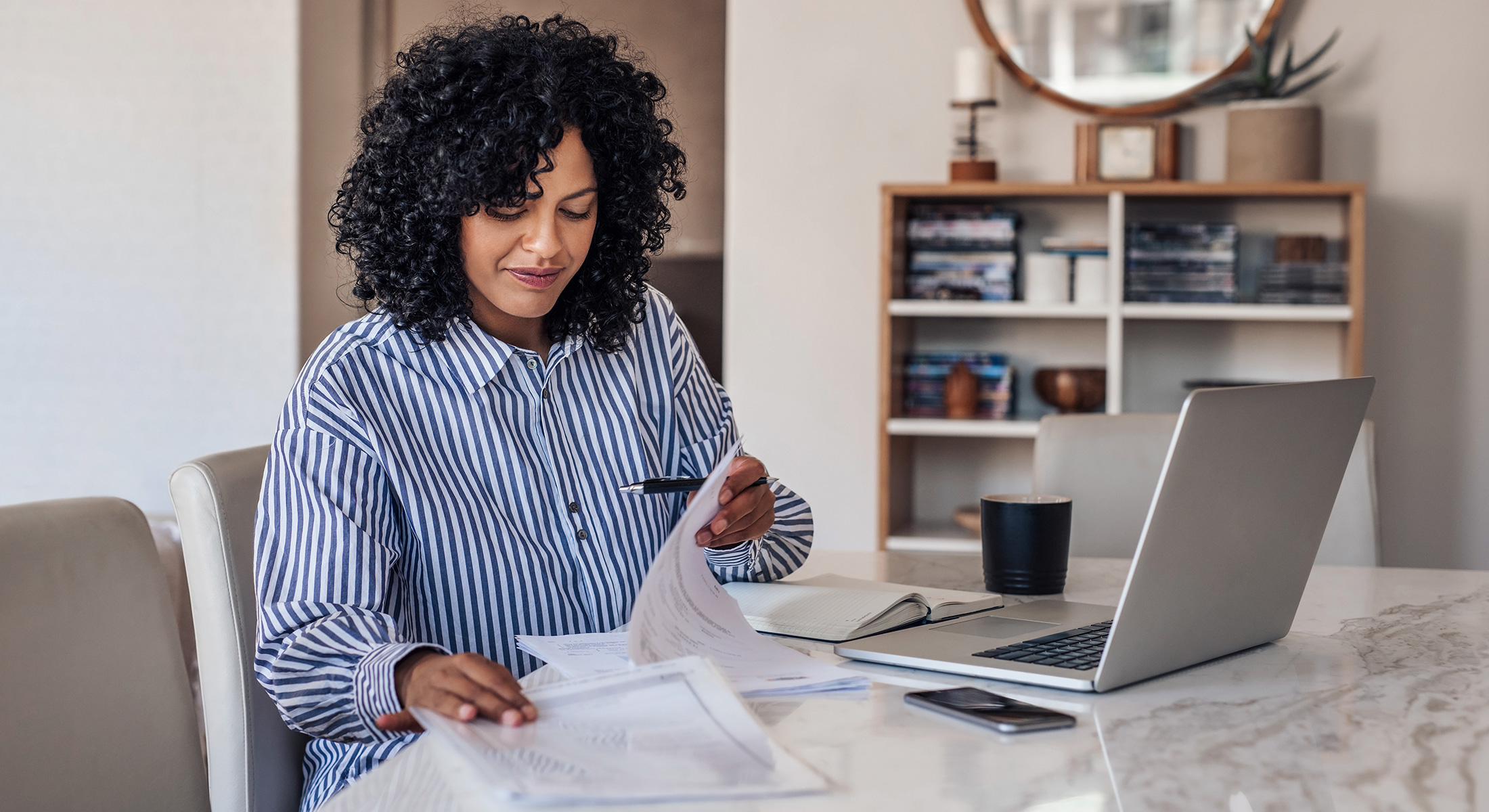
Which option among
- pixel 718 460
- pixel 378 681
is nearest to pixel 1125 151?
pixel 718 460

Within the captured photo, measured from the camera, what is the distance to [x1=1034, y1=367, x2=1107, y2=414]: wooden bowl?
274 centimetres

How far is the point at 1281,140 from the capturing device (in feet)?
8.64

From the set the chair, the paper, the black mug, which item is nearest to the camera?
the paper

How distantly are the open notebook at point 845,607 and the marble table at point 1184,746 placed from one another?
0.10 m

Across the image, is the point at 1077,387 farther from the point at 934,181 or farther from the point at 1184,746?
the point at 1184,746

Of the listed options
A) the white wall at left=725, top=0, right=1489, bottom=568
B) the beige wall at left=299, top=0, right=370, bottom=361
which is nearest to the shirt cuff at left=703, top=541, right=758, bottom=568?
the white wall at left=725, top=0, right=1489, bottom=568

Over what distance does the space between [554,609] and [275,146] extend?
263 centimetres

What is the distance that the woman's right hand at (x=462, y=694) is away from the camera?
0.71 m

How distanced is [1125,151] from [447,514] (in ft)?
6.89

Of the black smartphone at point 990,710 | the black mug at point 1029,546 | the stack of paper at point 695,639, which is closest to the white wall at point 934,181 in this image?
the black mug at point 1029,546

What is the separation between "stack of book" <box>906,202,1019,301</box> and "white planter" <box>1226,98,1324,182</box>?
0.52m

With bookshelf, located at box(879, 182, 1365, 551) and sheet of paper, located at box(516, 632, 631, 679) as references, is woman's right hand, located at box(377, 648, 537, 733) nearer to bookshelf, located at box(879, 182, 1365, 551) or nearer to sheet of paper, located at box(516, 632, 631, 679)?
sheet of paper, located at box(516, 632, 631, 679)

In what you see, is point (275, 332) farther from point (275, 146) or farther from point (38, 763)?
point (38, 763)

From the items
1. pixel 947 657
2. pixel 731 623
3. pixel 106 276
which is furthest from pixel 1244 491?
pixel 106 276
